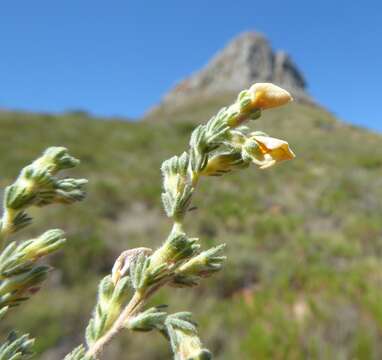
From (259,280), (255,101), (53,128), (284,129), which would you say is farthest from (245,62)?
(255,101)

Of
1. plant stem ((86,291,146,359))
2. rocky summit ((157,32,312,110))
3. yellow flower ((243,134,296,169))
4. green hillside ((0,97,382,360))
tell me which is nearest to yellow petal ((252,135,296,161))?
yellow flower ((243,134,296,169))

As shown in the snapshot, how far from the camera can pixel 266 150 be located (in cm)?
83

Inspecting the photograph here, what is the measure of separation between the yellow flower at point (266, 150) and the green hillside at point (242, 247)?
312 cm

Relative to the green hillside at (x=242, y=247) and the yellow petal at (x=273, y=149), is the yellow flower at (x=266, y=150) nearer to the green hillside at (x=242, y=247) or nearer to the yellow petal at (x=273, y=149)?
the yellow petal at (x=273, y=149)

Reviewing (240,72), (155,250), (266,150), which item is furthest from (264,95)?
(240,72)

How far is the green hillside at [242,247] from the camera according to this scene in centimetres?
380

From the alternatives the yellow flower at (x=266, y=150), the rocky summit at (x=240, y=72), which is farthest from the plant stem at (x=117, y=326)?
the rocky summit at (x=240, y=72)

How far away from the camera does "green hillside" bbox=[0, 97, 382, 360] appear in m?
3.80

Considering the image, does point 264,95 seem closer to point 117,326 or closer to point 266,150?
point 266,150

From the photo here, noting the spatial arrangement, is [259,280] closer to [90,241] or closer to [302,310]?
[302,310]

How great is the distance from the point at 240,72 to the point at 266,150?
3663 cm

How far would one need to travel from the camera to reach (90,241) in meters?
5.54

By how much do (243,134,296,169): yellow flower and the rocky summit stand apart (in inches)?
1324

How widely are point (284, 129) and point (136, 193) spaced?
55.7 ft
